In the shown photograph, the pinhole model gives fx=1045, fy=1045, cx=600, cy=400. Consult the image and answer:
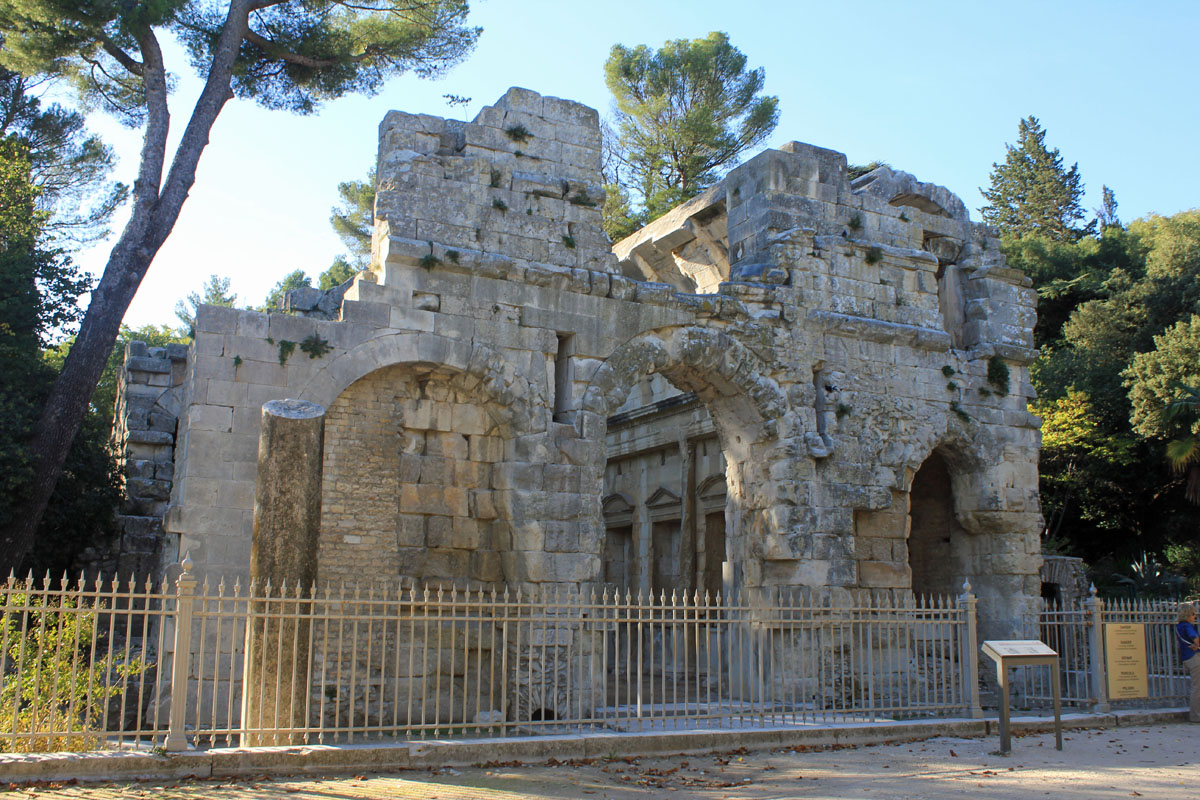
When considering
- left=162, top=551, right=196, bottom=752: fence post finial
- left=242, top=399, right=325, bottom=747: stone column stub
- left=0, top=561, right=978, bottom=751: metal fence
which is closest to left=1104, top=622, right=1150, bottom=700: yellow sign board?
left=0, top=561, right=978, bottom=751: metal fence

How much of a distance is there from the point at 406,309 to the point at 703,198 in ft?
16.9

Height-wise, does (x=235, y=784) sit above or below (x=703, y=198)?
below

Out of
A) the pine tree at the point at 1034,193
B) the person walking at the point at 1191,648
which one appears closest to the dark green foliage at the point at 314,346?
the person walking at the point at 1191,648

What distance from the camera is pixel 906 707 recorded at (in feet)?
32.2

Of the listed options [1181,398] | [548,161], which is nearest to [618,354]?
[548,161]

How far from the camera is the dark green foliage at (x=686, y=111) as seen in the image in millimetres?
25016

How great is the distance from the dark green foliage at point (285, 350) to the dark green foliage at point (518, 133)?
3.24m

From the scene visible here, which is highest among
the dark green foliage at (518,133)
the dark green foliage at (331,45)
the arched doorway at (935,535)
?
the dark green foliage at (331,45)

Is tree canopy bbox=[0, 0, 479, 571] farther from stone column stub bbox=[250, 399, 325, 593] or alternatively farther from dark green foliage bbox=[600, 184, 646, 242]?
dark green foliage bbox=[600, 184, 646, 242]

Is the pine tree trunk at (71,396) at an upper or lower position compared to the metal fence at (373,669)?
upper

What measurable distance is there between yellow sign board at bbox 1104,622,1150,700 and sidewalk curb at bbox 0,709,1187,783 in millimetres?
709

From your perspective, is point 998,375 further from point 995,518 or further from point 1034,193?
point 1034,193

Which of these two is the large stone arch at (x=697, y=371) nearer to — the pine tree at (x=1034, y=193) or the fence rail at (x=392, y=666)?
the fence rail at (x=392, y=666)

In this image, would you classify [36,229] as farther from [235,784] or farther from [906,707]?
[906,707]
